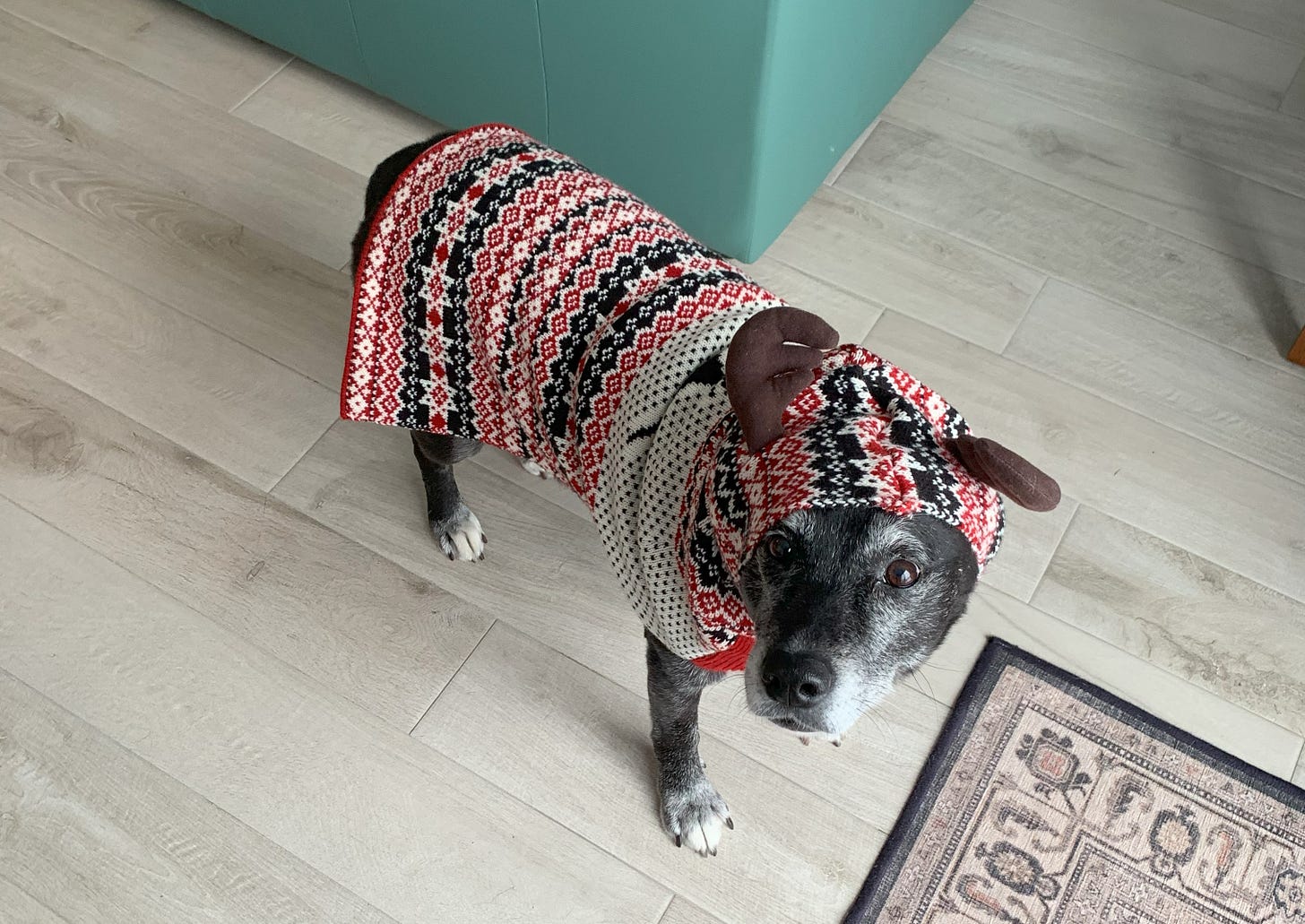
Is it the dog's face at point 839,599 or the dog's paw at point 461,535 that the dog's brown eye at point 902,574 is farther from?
the dog's paw at point 461,535

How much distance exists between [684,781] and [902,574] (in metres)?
0.55

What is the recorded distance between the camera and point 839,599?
2.97ft

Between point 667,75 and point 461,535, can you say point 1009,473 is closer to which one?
point 461,535

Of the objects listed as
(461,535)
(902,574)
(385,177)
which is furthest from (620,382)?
A: (461,535)

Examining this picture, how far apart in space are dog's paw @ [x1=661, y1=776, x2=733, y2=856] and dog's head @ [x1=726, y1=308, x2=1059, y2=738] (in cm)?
42

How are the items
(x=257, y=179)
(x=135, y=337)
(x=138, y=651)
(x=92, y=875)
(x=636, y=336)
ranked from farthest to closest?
(x=257, y=179)
(x=135, y=337)
(x=138, y=651)
(x=92, y=875)
(x=636, y=336)

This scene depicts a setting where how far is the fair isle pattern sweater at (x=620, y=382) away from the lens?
0.91 meters

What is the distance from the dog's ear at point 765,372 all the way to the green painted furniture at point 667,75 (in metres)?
0.78

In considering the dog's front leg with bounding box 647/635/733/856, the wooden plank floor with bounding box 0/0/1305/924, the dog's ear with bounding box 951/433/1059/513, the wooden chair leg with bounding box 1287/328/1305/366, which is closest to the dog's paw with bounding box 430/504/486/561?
the wooden plank floor with bounding box 0/0/1305/924

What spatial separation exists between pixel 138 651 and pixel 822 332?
1.07m

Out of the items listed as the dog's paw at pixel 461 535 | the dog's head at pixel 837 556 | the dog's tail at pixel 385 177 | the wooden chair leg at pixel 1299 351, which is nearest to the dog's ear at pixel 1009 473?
the dog's head at pixel 837 556

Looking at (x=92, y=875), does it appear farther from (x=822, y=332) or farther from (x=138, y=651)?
(x=822, y=332)

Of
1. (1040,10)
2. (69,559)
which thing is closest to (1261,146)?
(1040,10)

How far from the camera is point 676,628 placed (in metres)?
1.09
